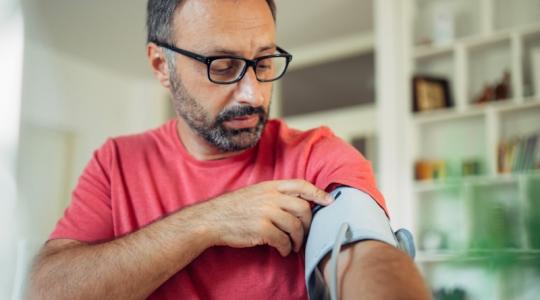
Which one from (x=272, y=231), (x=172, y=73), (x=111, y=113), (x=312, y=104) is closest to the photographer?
(x=272, y=231)

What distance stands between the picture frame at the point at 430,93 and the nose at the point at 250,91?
2329 millimetres

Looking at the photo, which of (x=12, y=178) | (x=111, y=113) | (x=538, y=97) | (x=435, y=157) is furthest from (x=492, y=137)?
(x=12, y=178)

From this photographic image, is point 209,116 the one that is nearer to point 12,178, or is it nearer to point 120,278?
point 120,278

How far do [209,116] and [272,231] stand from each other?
186 millimetres

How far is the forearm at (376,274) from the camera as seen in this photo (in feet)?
1.54

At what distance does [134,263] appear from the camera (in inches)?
26.1

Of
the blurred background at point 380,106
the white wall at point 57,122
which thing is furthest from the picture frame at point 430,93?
the white wall at point 57,122

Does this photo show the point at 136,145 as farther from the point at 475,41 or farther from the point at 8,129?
the point at 475,41

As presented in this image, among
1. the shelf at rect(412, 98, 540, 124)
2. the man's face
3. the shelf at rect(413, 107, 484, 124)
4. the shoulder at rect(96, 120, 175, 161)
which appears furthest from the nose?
the shelf at rect(413, 107, 484, 124)

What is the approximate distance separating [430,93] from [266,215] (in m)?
2.41

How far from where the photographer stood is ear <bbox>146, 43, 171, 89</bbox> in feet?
2.58

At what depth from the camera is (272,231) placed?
0.64 metres

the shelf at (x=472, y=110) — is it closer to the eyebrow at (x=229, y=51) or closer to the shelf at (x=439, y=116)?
the shelf at (x=439, y=116)

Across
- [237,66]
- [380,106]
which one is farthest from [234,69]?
[380,106]
